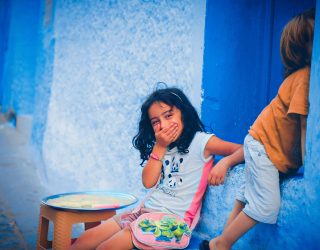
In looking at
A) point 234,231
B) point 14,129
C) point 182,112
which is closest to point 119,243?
point 234,231

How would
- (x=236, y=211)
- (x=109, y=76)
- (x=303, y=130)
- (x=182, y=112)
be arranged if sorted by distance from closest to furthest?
(x=303, y=130) → (x=236, y=211) → (x=182, y=112) → (x=109, y=76)

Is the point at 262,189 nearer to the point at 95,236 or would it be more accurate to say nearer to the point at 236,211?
the point at 236,211

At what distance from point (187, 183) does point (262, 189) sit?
566 millimetres

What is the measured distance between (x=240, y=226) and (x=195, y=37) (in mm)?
1316

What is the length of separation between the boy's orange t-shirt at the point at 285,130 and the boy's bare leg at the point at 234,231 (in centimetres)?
27

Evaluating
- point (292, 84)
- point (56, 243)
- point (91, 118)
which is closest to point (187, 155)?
point (292, 84)

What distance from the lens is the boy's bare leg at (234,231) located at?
5.56ft

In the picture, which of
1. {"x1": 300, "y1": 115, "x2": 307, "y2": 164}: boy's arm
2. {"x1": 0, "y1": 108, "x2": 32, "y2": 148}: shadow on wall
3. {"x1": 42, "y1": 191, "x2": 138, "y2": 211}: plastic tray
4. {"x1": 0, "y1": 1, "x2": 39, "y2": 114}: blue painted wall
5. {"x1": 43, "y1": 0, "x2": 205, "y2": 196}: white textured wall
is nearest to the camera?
{"x1": 300, "y1": 115, "x2": 307, "y2": 164}: boy's arm

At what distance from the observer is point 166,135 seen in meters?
2.07

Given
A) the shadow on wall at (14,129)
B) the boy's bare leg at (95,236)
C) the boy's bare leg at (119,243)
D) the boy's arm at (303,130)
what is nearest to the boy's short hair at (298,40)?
the boy's arm at (303,130)

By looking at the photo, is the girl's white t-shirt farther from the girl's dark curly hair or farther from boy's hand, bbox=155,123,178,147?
boy's hand, bbox=155,123,178,147

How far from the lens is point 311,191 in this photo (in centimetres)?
154

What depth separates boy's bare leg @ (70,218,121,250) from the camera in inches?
82.0

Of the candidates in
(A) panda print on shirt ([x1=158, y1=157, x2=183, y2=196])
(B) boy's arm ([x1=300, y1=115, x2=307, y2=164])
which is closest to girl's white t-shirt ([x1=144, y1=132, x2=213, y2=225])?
(A) panda print on shirt ([x1=158, y1=157, x2=183, y2=196])
